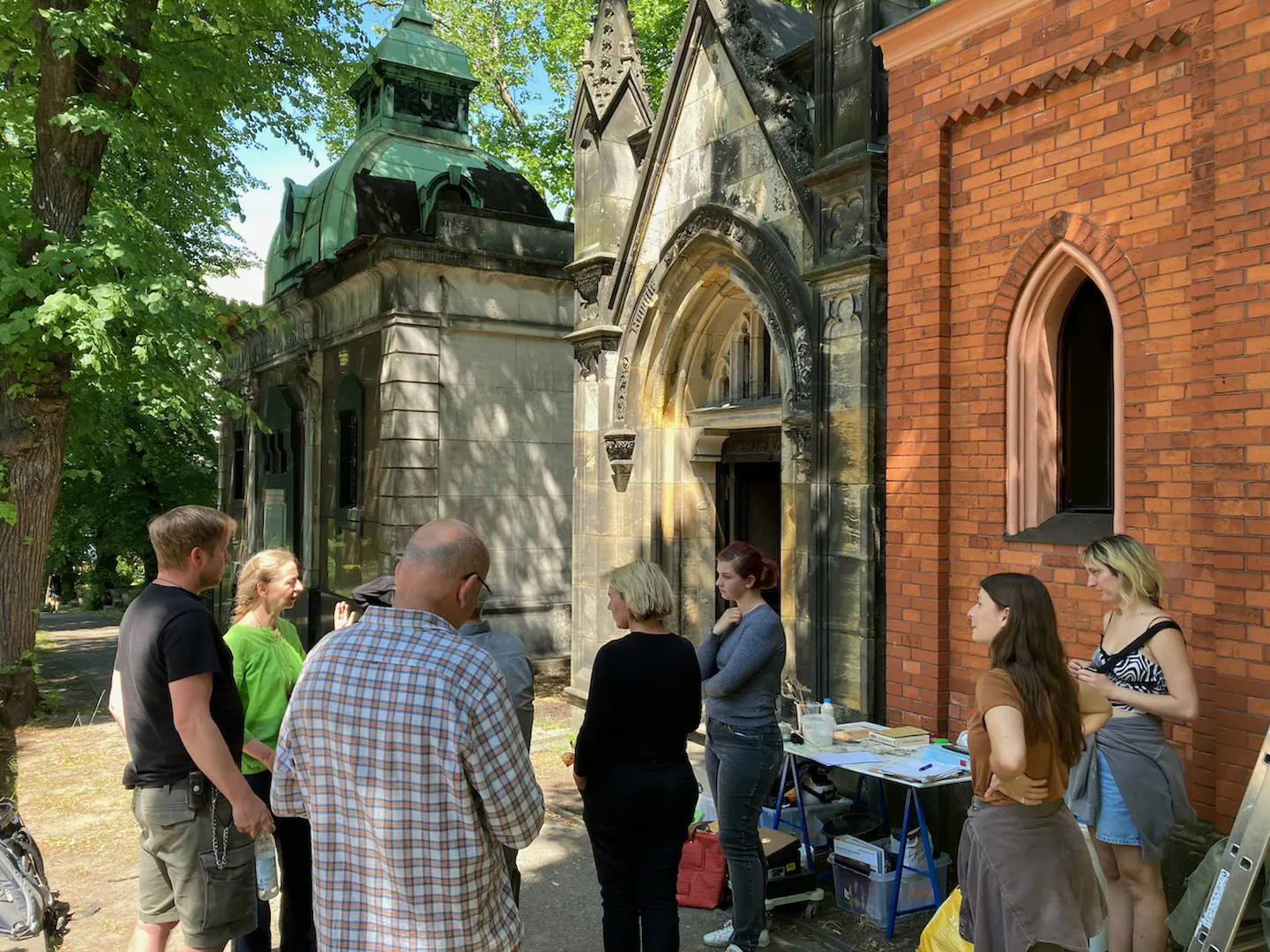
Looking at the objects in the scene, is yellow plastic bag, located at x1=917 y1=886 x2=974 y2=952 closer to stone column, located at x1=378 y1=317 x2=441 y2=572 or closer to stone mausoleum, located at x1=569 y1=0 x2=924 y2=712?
stone mausoleum, located at x1=569 y1=0 x2=924 y2=712

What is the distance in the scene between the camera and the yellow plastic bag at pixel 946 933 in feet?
13.6

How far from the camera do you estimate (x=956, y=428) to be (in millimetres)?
6090

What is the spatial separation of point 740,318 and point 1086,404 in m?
4.05

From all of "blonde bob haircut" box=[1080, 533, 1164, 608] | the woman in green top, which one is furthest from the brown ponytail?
the woman in green top

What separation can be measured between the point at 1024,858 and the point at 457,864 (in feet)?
6.10

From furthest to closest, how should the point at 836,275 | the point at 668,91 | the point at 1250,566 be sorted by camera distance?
1. the point at 668,91
2. the point at 836,275
3. the point at 1250,566

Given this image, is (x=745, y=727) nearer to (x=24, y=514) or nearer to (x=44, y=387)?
(x=44, y=387)

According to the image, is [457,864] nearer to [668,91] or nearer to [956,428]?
[956,428]

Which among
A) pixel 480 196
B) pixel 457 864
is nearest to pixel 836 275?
pixel 457 864

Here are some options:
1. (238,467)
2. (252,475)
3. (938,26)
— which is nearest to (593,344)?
(938,26)

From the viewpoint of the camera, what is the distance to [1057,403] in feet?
18.9

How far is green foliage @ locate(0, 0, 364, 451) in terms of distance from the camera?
8.52 m

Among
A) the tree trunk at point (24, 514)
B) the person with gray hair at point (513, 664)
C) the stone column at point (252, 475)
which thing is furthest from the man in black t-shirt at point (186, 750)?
the stone column at point (252, 475)

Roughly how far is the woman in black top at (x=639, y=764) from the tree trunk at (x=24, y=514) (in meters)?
8.03
